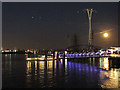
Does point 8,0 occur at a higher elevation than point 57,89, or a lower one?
higher

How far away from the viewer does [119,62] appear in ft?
88.0

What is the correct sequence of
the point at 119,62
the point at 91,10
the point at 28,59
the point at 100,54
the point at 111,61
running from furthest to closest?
the point at 100,54, the point at 91,10, the point at 28,59, the point at 111,61, the point at 119,62

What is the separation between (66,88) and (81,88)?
33.5 inches

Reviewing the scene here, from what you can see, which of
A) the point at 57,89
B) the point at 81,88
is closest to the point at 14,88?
the point at 57,89

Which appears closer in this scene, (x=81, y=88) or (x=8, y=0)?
(x=81, y=88)

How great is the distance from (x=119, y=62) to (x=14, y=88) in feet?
64.0

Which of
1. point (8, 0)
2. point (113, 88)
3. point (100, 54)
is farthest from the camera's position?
point (100, 54)

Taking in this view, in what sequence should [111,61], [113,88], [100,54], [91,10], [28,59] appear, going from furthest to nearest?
[100,54] → [91,10] → [28,59] → [111,61] → [113,88]

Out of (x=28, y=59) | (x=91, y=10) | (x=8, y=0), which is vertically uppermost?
(x=91, y=10)

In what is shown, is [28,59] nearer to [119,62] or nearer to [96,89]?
[119,62]

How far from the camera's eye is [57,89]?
10.4 m

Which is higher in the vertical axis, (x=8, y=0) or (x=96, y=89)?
(x=8, y=0)

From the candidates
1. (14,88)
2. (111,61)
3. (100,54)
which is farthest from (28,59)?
(14,88)

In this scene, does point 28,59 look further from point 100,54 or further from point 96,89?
point 96,89
